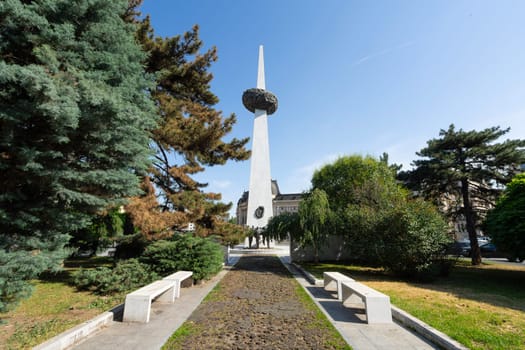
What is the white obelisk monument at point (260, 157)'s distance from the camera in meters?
25.7

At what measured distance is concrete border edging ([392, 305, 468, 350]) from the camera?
3790mm

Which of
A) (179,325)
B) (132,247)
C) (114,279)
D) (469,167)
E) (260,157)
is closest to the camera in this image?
(179,325)

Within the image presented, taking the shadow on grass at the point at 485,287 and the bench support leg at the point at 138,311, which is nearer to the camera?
the bench support leg at the point at 138,311

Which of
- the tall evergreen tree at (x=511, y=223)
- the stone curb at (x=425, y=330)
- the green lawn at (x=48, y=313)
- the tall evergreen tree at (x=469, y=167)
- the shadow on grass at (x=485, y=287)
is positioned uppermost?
the tall evergreen tree at (x=469, y=167)

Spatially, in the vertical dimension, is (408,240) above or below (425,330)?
above

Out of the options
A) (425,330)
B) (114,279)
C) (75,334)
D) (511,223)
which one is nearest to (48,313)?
(114,279)

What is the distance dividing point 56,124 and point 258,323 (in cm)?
527

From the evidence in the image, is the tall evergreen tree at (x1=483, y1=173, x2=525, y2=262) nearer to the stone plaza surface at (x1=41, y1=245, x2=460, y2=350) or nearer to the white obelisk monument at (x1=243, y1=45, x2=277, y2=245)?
the stone plaza surface at (x1=41, y1=245, x2=460, y2=350)

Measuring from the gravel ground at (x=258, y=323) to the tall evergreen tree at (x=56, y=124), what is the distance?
3.06m

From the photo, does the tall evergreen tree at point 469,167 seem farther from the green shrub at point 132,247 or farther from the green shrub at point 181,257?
the green shrub at point 132,247

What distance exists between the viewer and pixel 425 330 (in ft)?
14.3

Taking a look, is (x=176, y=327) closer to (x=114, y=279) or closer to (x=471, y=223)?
(x=114, y=279)

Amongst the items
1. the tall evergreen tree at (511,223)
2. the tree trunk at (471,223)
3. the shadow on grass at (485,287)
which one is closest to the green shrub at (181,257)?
the shadow on grass at (485,287)

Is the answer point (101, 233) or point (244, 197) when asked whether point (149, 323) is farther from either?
point (244, 197)
